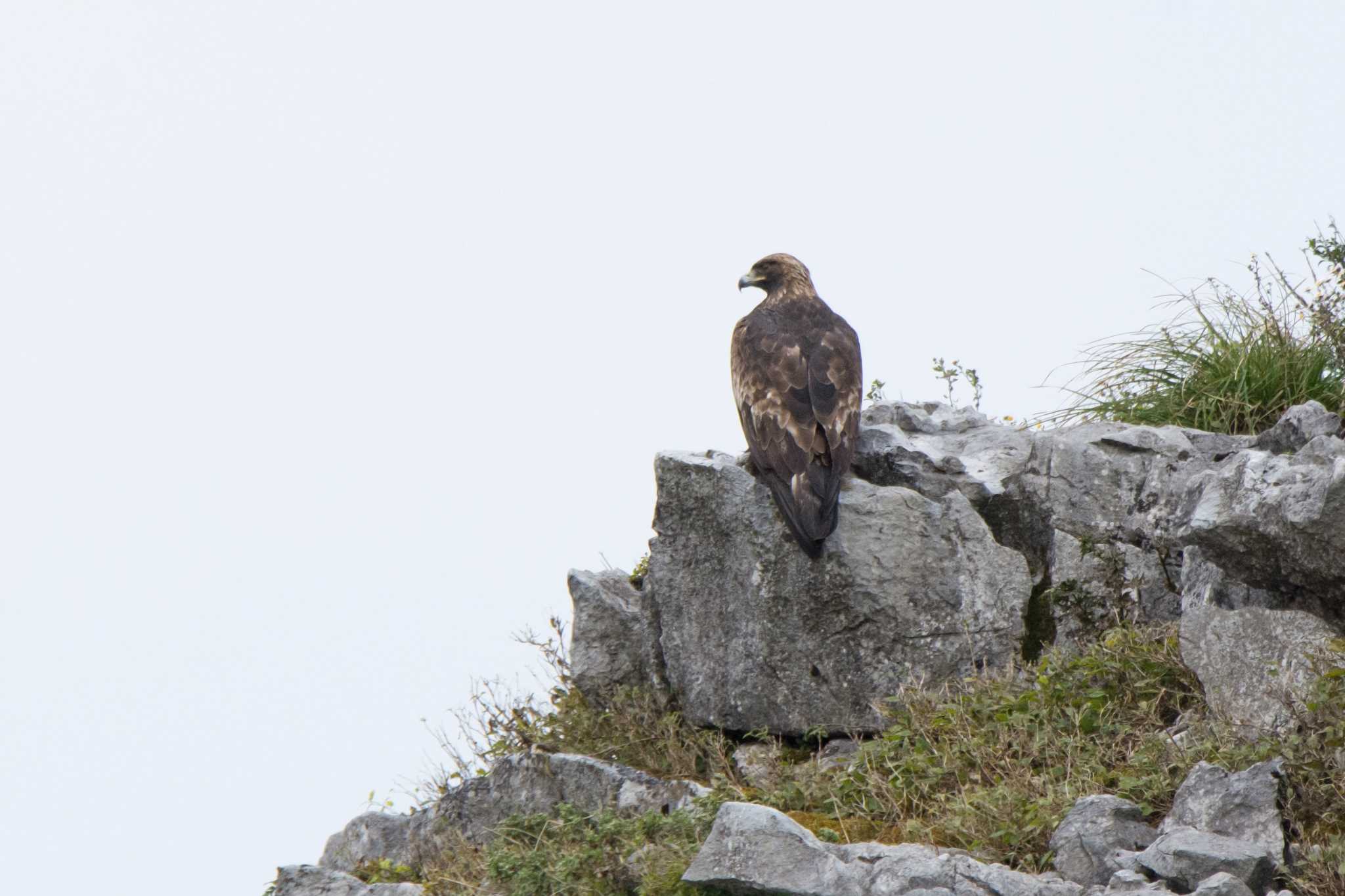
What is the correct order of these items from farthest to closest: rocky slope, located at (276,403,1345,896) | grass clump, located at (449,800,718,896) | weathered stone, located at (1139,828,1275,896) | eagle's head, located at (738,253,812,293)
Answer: eagle's head, located at (738,253,812,293), rocky slope, located at (276,403,1345,896), grass clump, located at (449,800,718,896), weathered stone, located at (1139,828,1275,896)

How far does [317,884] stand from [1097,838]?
4.59m

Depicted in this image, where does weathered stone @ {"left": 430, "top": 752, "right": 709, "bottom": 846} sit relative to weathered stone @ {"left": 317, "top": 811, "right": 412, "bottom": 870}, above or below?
above

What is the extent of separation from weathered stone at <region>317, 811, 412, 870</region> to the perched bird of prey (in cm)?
335

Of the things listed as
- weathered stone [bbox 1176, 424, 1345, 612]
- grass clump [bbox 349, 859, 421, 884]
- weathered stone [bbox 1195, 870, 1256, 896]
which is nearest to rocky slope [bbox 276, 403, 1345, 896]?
weathered stone [bbox 1176, 424, 1345, 612]

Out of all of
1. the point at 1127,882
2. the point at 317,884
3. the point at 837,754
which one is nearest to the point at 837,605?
the point at 837,754

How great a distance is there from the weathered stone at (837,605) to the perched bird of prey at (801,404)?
0.75 feet

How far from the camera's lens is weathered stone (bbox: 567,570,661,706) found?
1016cm

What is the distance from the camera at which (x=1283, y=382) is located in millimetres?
12273

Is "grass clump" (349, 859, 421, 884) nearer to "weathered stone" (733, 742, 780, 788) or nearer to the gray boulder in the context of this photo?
"weathered stone" (733, 742, 780, 788)

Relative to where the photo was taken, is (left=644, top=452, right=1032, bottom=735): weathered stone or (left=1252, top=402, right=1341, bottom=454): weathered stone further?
(left=644, top=452, right=1032, bottom=735): weathered stone

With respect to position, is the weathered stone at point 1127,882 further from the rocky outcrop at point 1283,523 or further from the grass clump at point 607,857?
the rocky outcrop at point 1283,523

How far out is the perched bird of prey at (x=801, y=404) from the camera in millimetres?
9125

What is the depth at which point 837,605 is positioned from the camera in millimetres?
9164

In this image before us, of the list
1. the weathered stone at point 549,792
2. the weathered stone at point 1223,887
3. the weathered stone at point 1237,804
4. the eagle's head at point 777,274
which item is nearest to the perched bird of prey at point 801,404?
the eagle's head at point 777,274
